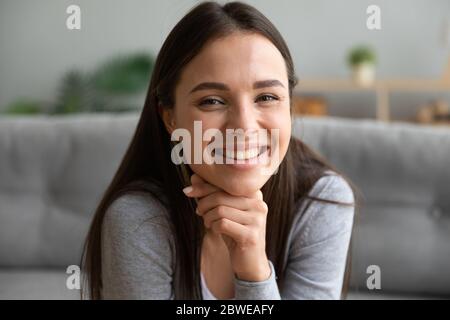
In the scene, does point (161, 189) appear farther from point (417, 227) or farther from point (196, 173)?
point (417, 227)

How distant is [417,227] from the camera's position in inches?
34.1

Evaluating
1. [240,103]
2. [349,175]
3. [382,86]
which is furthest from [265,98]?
[382,86]

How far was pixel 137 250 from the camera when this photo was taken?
0.45m

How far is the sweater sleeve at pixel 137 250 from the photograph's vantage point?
448 mm

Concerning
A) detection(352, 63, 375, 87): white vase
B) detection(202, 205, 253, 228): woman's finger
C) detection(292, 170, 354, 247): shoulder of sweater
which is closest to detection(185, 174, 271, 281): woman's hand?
detection(202, 205, 253, 228): woman's finger

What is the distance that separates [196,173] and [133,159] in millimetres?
113

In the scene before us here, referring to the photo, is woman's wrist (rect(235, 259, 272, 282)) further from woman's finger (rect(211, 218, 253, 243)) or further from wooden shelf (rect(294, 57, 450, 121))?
wooden shelf (rect(294, 57, 450, 121))

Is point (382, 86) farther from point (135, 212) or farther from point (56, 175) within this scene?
point (135, 212)

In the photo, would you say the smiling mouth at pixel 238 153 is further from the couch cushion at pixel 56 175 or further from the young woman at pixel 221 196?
the couch cushion at pixel 56 175

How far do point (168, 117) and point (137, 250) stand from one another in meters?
0.13

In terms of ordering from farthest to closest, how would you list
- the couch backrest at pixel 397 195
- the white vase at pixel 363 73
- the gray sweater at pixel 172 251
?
the white vase at pixel 363 73 < the couch backrest at pixel 397 195 < the gray sweater at pixel 172 251

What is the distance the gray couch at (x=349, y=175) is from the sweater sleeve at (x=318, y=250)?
1.06 feet

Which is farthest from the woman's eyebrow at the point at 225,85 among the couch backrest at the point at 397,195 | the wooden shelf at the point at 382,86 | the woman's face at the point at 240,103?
the wooden shelf at the point at 382,86

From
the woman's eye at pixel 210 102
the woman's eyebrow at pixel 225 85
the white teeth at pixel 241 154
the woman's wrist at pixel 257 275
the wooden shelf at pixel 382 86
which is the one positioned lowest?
the woman's wrist at pixel 257 275
